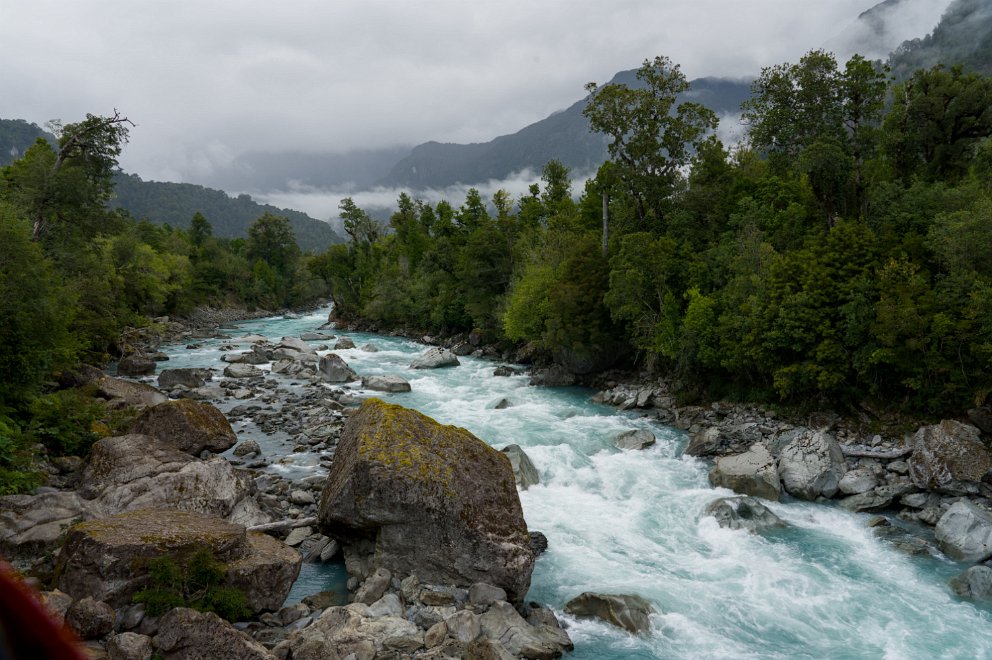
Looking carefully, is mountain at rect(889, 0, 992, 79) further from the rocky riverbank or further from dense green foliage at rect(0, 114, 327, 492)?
dense green foliage at rect(0, 114, 327, 492)

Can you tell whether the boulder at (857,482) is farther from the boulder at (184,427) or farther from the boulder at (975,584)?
the boulder at (184,427)

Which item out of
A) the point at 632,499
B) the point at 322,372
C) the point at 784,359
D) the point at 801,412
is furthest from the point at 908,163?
the point at 322,372

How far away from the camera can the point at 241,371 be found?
3578 cm

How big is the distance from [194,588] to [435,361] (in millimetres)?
31023

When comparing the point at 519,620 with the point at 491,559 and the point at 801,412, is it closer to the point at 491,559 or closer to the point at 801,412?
the point at 491,559

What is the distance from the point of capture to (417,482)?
43.7 feet

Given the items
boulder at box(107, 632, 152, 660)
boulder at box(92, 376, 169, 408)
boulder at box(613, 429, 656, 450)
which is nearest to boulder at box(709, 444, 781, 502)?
boulder at box(613, 429, 656, 450)

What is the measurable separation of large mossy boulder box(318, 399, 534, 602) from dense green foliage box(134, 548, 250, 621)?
2868 millimetres

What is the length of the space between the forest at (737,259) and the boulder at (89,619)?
707 centimetres

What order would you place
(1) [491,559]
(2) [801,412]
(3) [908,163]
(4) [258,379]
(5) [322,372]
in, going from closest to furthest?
1. (1) [491,559]
2. (2) [801,412]
3. (3) [908,163]
4. (4) [258,379]
5. (5) [322,372]

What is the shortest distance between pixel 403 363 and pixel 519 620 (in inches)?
1315

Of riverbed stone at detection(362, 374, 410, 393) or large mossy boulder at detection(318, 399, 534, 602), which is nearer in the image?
large mossy boulder at detection(318, 399, 534, 602)

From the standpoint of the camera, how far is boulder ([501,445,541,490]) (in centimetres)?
1939

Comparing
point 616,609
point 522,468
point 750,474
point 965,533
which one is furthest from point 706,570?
point 965,533
